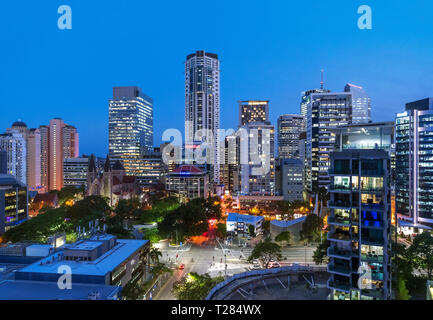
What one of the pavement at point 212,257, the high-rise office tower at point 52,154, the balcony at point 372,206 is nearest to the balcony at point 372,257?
the balcony at point 372,206

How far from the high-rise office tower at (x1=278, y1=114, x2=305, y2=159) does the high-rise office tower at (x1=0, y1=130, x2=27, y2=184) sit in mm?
86479

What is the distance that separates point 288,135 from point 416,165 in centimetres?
8231

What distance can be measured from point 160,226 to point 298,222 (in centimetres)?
1494

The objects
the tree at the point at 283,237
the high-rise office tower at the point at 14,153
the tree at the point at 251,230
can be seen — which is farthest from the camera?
the high-rise office tower at the point at 14,153

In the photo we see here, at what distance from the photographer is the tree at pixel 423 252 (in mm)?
19777

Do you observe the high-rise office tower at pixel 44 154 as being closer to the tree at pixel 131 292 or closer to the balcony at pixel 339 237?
the tree at pixel 131 292

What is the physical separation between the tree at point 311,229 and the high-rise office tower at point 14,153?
6278cm

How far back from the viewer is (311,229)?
31.5m

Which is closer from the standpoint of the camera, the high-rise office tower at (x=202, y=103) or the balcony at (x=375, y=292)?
the balcony at (x=375, y=292)

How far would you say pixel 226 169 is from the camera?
258 feet

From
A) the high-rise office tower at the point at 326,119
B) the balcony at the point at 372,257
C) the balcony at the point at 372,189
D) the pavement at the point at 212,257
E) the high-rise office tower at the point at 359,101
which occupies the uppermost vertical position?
the high-rise office tower at the point at 359,101

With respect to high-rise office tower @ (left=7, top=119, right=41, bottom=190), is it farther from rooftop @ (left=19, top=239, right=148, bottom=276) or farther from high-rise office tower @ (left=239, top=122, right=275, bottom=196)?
rooftop @ (left=19, top=239, right=148, bottom=276)
